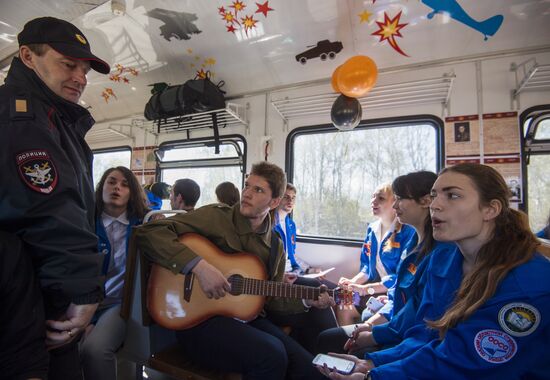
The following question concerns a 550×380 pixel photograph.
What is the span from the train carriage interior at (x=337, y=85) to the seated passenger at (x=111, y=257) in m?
0.77

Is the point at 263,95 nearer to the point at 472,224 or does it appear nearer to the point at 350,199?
the point at 350,199

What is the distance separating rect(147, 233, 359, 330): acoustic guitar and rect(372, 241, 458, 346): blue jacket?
14.7 inches

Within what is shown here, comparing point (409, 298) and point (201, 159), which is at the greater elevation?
point (201, 159)

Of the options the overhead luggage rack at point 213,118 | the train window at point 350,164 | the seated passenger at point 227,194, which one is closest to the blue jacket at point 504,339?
the seated passenger at point 227,194

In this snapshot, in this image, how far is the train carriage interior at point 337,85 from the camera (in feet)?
9.49

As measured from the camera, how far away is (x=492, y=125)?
3.01 m

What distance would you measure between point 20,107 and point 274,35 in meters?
3.27

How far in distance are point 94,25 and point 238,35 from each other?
2.14 m

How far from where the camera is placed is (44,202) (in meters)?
0.78

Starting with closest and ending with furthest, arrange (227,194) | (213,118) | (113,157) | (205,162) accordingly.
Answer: (227,194) < (213,118) < (205,162) < (113,157)

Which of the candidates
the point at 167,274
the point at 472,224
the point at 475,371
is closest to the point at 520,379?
the point at 475,371

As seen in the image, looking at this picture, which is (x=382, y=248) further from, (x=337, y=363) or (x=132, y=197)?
(x=132, y=197)

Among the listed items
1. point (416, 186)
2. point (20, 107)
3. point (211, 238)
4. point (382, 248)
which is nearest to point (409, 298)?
point (416, 186)

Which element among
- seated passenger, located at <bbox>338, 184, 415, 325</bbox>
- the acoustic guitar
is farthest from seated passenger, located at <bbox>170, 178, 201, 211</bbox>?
seated passenger, located at <bbox>338, 184, 415, 325</bbox>
